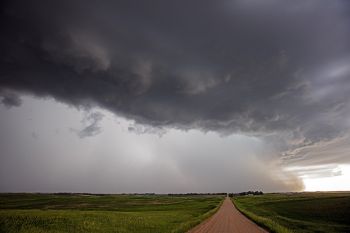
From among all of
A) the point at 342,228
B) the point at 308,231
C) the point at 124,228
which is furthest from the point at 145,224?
the point at 342,228

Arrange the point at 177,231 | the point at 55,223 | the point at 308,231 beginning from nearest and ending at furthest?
1. the point at 177,231
2. the point at 55,223
3. the point at 308,231

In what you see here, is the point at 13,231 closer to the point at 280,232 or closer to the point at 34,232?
the point at 34,232

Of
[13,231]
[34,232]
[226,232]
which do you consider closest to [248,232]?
[226,232]

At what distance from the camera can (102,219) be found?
39.2 meters

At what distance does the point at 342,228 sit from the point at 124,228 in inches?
1123

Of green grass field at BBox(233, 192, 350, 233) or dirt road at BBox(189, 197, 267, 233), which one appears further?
green grass field at BBox(233, 192, 350, 233)

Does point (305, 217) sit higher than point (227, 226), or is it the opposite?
point (305, 217)

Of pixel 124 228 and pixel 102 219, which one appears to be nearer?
pixel 124 228

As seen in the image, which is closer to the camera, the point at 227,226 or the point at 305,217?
the point at 227,226

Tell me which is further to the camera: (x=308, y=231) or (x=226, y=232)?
(x=308, y=231)

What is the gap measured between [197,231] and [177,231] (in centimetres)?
224

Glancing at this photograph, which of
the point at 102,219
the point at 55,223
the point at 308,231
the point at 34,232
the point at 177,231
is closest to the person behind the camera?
the point at 34,232

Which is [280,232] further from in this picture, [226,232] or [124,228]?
[124,228]

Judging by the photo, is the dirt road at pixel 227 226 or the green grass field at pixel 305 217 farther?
the green grass field at pixel 305 217
